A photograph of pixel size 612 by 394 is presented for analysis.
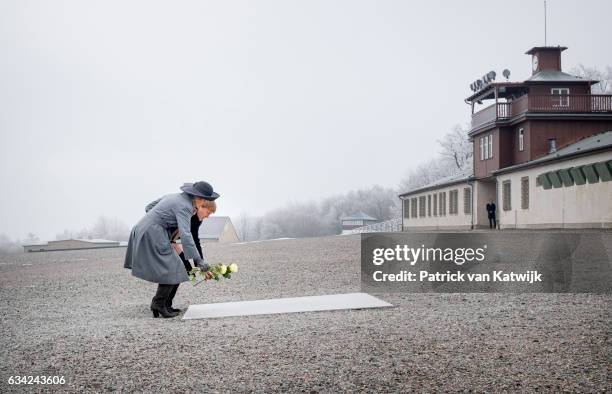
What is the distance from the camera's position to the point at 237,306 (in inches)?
361

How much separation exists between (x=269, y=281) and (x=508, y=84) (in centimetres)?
3279

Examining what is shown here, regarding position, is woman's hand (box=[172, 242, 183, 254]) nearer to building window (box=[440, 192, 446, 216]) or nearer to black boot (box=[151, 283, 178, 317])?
black boot (box=[151, 283, 178, 317])

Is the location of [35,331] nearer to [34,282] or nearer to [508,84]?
[34,282]

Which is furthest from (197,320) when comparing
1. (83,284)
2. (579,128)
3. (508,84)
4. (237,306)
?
(508,84)

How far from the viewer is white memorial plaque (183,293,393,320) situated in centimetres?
836

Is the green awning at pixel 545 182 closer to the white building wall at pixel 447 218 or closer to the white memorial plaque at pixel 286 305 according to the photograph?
the white building wall at pixel 447 218

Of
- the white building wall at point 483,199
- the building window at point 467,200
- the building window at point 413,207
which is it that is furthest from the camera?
the building window at point 413,207

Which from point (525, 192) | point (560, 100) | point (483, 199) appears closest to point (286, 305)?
point (525, 192)

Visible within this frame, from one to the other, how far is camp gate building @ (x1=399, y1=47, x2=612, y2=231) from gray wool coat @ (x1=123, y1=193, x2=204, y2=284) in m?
23.9

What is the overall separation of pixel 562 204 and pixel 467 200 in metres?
14.5

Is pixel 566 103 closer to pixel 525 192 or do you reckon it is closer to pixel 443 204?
pixel 525 192

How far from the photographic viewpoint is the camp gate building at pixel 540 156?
98.4 feet

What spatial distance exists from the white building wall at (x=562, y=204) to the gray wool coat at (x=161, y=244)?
23.9 metres

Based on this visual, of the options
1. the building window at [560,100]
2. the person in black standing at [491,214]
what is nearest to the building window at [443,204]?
the person in black standing at [491,214]
